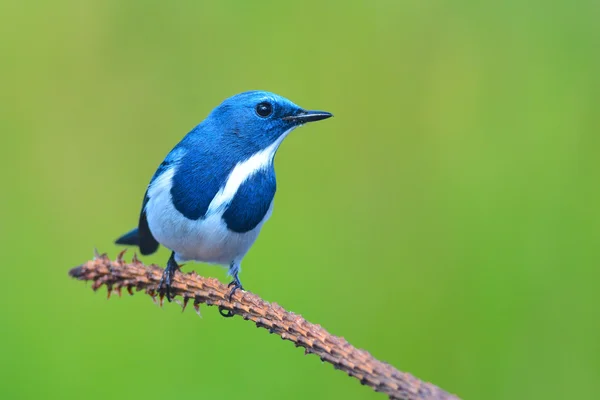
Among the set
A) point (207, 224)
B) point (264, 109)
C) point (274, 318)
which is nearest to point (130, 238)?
point (207, 224)

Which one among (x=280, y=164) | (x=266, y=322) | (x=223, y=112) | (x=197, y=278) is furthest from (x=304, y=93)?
(x=266, y=322)

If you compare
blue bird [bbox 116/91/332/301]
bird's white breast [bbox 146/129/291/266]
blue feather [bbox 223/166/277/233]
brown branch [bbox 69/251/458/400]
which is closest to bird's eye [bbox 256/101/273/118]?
blue bird [bbox 116/91/332/301]

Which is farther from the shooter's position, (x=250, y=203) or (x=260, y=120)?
(x=260, y=120)

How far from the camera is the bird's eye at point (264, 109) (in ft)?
9.18

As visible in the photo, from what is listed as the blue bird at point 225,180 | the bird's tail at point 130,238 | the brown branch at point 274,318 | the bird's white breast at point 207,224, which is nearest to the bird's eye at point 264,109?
the blue bird at point 225,180

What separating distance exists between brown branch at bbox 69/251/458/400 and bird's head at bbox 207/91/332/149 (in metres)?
0.67

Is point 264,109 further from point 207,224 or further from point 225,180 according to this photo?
point 207,224

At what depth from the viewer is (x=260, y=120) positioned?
281cm

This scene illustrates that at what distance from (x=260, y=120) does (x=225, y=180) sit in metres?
0.29

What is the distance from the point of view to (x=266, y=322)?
1.87 metres

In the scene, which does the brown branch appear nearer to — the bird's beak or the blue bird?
the blue bird

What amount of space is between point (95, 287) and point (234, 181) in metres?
0.68

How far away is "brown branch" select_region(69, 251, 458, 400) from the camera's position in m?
1.40

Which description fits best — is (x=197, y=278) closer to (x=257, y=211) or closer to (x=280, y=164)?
(x=257, y=211)
